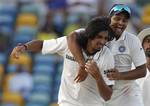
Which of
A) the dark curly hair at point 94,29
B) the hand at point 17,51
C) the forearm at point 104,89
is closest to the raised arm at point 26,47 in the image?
the hand at point 17,51

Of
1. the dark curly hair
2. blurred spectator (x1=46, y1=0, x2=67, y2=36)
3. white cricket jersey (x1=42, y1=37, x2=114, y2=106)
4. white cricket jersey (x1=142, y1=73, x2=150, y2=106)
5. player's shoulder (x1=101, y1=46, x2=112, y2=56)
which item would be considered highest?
the dark curly hair

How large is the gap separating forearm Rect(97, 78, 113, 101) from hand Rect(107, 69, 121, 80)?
194mm

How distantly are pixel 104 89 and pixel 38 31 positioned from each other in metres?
8.19

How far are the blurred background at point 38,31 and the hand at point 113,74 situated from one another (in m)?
5.98

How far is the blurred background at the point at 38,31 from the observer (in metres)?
13.2

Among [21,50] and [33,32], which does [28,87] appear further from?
[21,50]

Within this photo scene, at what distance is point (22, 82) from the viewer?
1311 centimetres

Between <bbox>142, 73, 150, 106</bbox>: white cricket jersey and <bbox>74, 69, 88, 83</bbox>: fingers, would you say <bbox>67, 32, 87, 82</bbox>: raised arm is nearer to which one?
<bbox>74, 69, 88, 83</bbox>: fingers

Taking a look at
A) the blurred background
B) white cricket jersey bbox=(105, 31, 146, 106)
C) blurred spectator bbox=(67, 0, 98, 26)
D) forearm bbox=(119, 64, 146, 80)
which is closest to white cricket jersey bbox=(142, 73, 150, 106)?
white cricket jersey bbox=(105, 31, 146, 106)

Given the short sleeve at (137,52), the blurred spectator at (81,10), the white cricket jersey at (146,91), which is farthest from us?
the blurred spectator at (81,10)

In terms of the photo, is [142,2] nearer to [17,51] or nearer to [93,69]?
[17,51]

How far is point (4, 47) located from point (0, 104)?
1.34 meters

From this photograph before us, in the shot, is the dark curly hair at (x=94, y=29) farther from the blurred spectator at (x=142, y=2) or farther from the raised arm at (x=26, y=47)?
the blurred spectator at (x=142, y=2)

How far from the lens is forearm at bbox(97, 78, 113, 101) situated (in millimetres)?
6250
